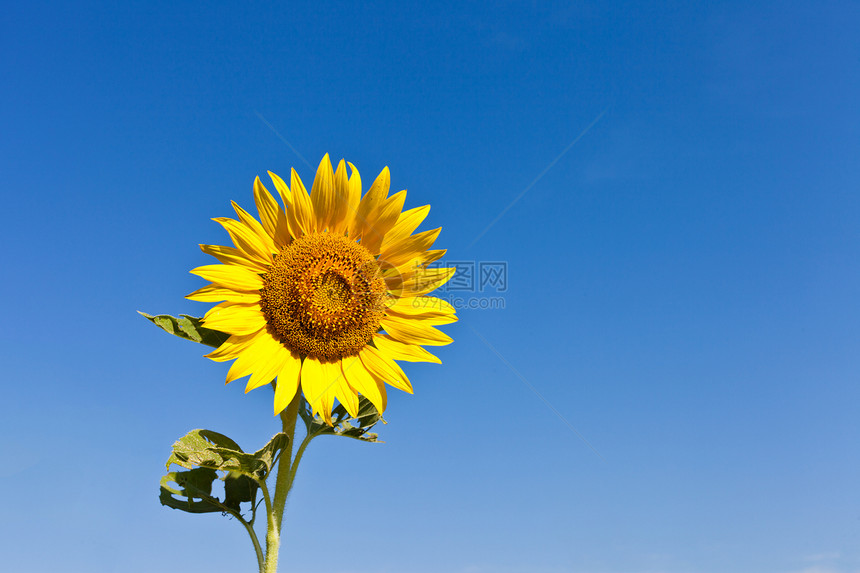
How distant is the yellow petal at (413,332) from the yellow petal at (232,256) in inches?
43.6

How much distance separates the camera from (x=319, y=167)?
512 centimetres

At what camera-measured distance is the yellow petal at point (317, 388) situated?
4895 millimetres

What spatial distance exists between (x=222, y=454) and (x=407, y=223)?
89.0 inches

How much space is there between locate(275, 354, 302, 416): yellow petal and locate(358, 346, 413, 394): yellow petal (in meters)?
0.53

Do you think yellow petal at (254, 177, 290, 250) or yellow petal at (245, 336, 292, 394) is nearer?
yellow petal at (245, 336, 292, 394)

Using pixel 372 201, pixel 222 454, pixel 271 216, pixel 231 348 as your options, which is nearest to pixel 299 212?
pixel 271 216

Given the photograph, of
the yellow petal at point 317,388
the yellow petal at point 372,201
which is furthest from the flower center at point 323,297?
the yellow petal at point 372,201

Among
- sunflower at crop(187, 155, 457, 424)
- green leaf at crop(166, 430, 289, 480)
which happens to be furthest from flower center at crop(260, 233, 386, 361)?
green leaf at crop(166, 430, 289, 480)

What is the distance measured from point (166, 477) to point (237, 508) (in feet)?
2.02

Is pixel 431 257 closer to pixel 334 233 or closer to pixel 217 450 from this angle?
pixel 334 233

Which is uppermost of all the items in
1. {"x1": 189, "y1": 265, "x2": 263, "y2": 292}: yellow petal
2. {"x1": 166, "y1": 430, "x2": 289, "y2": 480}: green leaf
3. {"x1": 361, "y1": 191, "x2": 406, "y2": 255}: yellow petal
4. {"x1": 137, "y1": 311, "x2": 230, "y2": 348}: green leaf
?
{"x1": 361, "y1": 191, "x2": 406, "y2": 255}: yellow petal

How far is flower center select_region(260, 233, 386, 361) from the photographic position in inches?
203

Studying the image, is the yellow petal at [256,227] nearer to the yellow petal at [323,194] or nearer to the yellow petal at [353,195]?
the yellow petal at [323,194]

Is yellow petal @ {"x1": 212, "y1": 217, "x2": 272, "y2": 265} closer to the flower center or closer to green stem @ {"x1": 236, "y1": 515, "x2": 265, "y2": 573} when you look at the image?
the flower center
